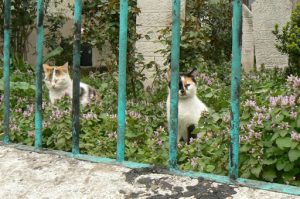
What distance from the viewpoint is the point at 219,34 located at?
457 inches

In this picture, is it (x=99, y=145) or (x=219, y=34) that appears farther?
(x=219, y=34)

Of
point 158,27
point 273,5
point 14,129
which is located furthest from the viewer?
point 273,5

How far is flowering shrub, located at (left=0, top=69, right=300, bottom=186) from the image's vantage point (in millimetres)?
2363

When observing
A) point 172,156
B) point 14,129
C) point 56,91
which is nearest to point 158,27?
point 56,91

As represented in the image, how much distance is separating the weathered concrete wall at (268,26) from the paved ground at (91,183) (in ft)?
23.5

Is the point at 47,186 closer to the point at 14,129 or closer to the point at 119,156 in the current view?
the point at 119,156

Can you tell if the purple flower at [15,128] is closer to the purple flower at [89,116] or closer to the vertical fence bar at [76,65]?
the purple flower at [89,116]

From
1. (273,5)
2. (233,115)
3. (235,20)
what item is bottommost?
(233,115)

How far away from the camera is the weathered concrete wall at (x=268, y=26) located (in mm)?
8883

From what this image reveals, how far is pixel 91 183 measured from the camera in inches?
78.7

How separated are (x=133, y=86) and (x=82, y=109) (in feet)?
4.63

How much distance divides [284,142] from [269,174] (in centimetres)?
17

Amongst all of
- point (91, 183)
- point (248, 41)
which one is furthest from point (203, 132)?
point (248, 41)

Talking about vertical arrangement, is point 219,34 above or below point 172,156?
above
